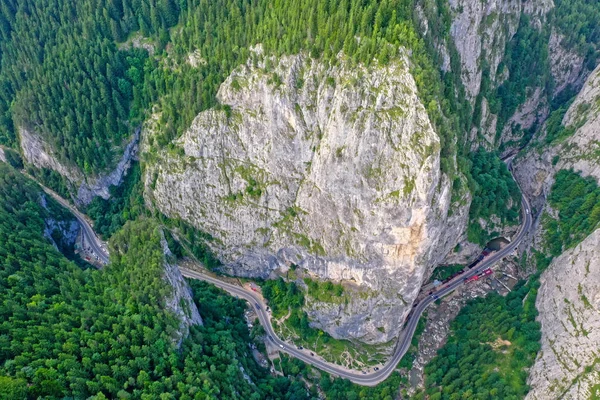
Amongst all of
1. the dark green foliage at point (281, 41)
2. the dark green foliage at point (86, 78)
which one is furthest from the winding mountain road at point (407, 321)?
the dark green foliage at point (281, 41)

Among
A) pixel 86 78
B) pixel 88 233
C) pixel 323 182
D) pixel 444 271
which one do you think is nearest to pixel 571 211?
pixel 444 271

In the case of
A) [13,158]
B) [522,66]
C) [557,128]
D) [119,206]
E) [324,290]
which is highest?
[522,66]

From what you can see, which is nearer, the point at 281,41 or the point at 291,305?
the point at 281,41

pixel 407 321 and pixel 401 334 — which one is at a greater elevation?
pixel 407 321

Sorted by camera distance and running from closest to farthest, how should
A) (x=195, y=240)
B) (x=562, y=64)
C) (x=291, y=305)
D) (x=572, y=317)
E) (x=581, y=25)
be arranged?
1. (x=572, y=317)
2. (x=291, y=305)
3. (x=195, y=240)
4. (x=581, y=25)
5. (x=562, y=64)

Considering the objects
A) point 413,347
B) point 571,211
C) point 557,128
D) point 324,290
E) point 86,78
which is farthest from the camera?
point 557,128

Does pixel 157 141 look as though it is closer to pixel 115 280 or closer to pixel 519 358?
pixel 115 280

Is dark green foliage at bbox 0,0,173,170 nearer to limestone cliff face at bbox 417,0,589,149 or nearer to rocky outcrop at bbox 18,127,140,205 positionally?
rocky outcrop at bbox 18,127,140,205

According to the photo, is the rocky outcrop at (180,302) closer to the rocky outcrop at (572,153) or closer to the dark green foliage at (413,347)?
the dark green foliage at (413,347)

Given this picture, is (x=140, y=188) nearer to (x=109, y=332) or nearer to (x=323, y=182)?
(x=109, y=332)
